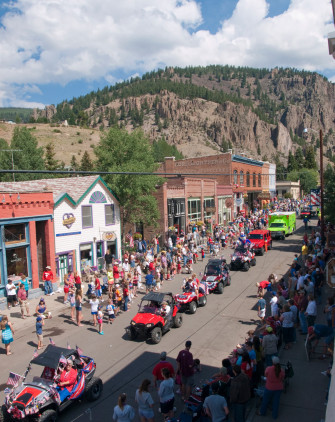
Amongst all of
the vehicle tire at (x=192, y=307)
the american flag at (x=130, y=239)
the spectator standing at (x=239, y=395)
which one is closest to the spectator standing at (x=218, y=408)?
the spectator standing at (x=239, y=395)

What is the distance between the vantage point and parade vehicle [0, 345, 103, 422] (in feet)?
25.5

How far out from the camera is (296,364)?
1080cm

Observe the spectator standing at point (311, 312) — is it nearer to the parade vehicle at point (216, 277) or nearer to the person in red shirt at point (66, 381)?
the parade vehicle at point (216, 277)

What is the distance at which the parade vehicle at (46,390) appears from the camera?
778 centimetres

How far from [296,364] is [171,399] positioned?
468 centimetres

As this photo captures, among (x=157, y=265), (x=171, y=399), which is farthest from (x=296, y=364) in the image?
(x=157, y=265)

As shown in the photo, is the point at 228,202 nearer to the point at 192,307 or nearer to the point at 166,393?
the point at 192,307

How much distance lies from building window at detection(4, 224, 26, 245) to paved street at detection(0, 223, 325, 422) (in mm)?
4685

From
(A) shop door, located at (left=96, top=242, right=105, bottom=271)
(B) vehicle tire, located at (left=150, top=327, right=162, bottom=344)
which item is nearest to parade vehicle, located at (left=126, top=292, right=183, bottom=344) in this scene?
(B) vehicle tire, located at (left=150, top=327, right=162, bottom=344)

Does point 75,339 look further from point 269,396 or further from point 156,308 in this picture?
point 269,396

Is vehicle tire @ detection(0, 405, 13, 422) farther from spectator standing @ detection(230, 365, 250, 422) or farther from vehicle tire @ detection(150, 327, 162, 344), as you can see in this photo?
vehicle tire @ detection(150, 327, 162, 344)

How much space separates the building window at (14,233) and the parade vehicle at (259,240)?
16527 millimetres

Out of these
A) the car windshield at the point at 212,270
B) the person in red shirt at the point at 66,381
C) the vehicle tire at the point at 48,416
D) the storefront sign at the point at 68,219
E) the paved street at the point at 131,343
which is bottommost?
the paved street at the point at 131,343

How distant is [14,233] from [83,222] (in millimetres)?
5310
